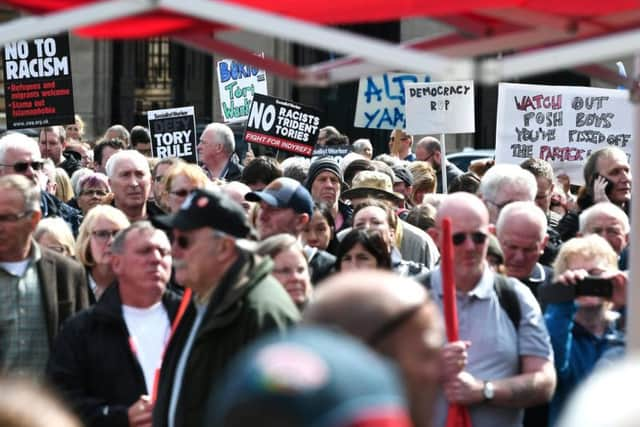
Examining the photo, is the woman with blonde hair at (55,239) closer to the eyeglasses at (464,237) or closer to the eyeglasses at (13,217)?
the eyeglasses at (13,217)

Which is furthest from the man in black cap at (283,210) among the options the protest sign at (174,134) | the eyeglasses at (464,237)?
the protest sign at (174,134)

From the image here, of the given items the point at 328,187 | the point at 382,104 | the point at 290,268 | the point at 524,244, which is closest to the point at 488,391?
the point at 290,268

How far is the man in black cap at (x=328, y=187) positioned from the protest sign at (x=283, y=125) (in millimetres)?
3211

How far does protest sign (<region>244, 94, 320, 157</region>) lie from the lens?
14164 mm

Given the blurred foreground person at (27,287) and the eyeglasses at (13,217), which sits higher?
the eyeglasses at (13,217)

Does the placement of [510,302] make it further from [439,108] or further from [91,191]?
[439,108]

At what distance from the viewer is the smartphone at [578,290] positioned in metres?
5.95

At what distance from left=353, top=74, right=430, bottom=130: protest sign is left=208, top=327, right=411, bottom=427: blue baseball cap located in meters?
15.0

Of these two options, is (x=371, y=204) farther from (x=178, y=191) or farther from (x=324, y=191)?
(x=324, y=191)

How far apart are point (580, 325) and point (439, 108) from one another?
905 cm

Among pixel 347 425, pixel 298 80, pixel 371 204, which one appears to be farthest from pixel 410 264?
pixel 347 425

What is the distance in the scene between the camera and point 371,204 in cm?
862

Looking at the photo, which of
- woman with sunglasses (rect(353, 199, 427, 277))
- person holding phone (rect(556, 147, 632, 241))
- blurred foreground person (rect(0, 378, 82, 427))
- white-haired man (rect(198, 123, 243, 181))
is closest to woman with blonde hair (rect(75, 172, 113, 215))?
white-haired man (rect(198, 123, 243, 181))

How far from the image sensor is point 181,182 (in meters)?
8.59
